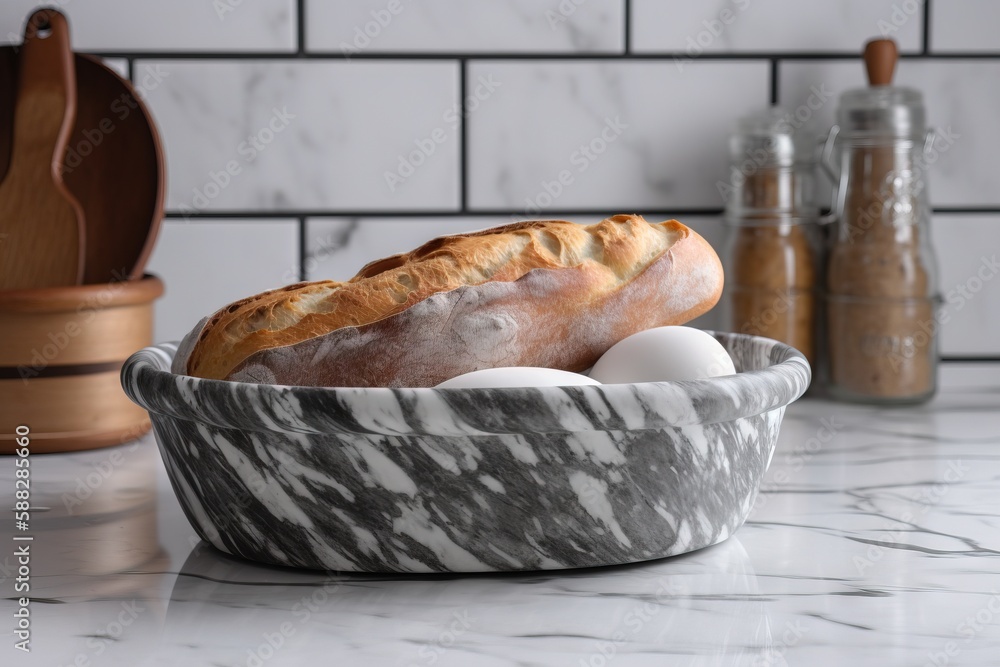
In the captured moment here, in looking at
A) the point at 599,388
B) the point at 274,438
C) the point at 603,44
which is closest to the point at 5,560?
the point at 274,438

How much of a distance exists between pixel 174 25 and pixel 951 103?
33.0 inches

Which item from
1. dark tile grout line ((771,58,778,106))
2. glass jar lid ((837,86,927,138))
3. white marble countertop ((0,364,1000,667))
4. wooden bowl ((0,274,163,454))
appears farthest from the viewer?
dark tile grout line ((771,58,778,106))

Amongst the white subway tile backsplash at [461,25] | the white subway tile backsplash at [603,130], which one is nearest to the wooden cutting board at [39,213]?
the white subway tile backsplash at [461,25]

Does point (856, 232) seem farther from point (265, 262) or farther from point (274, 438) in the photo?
point (274, 438)

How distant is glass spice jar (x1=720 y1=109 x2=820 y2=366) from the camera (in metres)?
1.05

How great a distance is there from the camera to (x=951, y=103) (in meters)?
1.14

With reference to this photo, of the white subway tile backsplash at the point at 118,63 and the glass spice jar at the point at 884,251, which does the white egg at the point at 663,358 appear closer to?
the glass spice jar at the point at 884,251

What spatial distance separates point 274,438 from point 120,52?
2.35ft

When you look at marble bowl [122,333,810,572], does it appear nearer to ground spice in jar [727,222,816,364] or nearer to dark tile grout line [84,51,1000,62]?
ground spice in jar [727,222,816,364]

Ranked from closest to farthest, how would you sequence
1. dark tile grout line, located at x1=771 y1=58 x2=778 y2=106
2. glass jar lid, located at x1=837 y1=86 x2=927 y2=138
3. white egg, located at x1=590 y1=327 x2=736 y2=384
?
1. white egg, located at x1=590 y1=327 x2=736 y2=384
2. glass jar lid, located at x1=837 y1=86 x2=927 y2=138
3. dark tile grout line, located at x1=771 y1=58 x2=778 y2=106

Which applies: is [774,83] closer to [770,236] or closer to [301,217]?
[770,236]

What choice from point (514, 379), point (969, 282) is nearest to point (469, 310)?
point (514, 379)

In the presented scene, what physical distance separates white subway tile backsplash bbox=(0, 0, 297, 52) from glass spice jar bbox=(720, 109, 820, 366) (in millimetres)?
490

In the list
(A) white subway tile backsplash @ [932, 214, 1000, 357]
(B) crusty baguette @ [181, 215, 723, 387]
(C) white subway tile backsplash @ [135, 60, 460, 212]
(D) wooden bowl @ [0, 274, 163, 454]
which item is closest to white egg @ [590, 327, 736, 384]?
(B) crusty baguette @ [181, 215, 723, 387]
